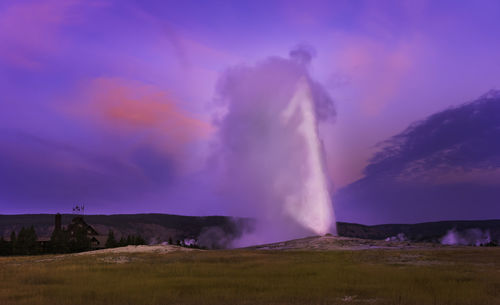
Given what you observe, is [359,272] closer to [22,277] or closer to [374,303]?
[374,303]

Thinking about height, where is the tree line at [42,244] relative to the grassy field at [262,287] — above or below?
above

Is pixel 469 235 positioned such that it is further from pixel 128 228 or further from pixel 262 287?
pixel 262 287

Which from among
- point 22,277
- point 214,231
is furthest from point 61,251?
point 214,231

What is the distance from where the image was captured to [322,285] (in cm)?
2098

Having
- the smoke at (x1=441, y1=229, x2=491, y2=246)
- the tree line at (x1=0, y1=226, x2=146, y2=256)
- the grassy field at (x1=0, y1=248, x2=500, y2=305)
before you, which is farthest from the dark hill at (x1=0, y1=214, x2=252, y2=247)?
the grassy field at (x1=0, y1=248, x2=500, y2=305)

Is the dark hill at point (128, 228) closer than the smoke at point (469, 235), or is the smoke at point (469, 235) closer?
the dark hill at point (128, 228)

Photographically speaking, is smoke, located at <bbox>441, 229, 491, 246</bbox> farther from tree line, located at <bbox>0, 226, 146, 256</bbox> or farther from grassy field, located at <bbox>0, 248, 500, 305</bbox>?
grassy field, located at <bbox>0, 248, 500, 305</bbox>

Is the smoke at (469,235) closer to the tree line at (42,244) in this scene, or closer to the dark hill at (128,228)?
the dark hill at (128,228)

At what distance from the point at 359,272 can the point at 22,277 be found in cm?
1844

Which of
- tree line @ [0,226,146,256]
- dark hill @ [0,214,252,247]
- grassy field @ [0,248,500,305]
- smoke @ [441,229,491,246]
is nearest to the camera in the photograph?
grassy field @ [0,248,500,305]

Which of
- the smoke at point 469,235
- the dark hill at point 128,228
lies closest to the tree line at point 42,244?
the dark hill at point 128,228

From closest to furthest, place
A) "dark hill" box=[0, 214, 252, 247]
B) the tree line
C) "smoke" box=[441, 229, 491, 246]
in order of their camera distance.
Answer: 1. the tree line
2. "dark hill" box=[0, 214, 252, 247]
3. "smoke" box=[441, 229, 491, 246]

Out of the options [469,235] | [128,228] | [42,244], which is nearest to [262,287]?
[42,244]

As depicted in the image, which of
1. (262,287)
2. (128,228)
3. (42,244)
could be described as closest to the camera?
(262,287)
